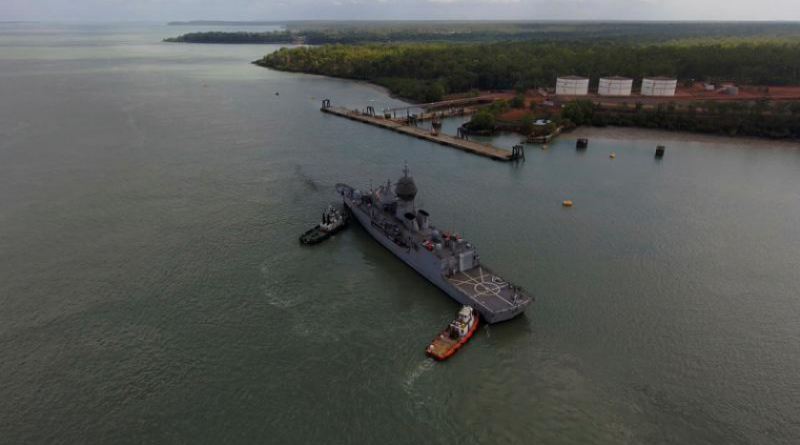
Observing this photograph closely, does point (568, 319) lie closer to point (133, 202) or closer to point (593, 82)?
point (133, 202)

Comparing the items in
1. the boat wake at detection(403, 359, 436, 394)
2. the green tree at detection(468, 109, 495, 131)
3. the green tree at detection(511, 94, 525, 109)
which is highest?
the green tree at detection(511, 94, 525, 109)

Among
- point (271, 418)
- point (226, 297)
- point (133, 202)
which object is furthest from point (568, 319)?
point (133, 202)

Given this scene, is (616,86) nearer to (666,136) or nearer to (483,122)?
(666,136)

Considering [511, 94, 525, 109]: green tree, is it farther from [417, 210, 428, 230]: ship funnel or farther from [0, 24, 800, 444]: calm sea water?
[417, 210, 428, 230]: ship funnel

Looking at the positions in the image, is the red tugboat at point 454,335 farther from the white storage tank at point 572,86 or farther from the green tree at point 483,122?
the white storage tank at point 572,86

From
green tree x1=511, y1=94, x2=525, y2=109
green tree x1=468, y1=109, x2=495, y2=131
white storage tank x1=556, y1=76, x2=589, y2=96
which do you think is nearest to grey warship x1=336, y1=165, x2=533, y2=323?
green tree x1=468, y1=109, x2=495, y2=131
